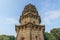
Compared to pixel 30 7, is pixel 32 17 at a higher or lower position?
lower

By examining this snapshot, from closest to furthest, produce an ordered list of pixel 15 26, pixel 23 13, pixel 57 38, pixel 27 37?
pixel 27 37 < pixel 15 26 < pixel 23 13 < pixel 57 38

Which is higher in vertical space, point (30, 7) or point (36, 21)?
point (30, 7)

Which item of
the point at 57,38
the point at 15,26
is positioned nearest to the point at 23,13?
the point at 15,26

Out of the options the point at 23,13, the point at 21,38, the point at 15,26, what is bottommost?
the point at 21,38

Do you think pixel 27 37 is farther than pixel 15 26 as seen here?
No

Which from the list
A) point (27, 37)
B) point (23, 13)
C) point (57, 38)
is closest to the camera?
point (27, 37)

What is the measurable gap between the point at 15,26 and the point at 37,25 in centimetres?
601

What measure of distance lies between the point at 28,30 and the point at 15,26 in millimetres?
4098

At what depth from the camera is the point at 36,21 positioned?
45.6 meters

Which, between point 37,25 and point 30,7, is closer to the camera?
point 37,25

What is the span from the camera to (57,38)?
56.6 m

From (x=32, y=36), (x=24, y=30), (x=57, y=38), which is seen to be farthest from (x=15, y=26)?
(x=57, y=38)

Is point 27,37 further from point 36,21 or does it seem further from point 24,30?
point 36,21

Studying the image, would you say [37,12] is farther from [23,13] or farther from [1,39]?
[1,39]
